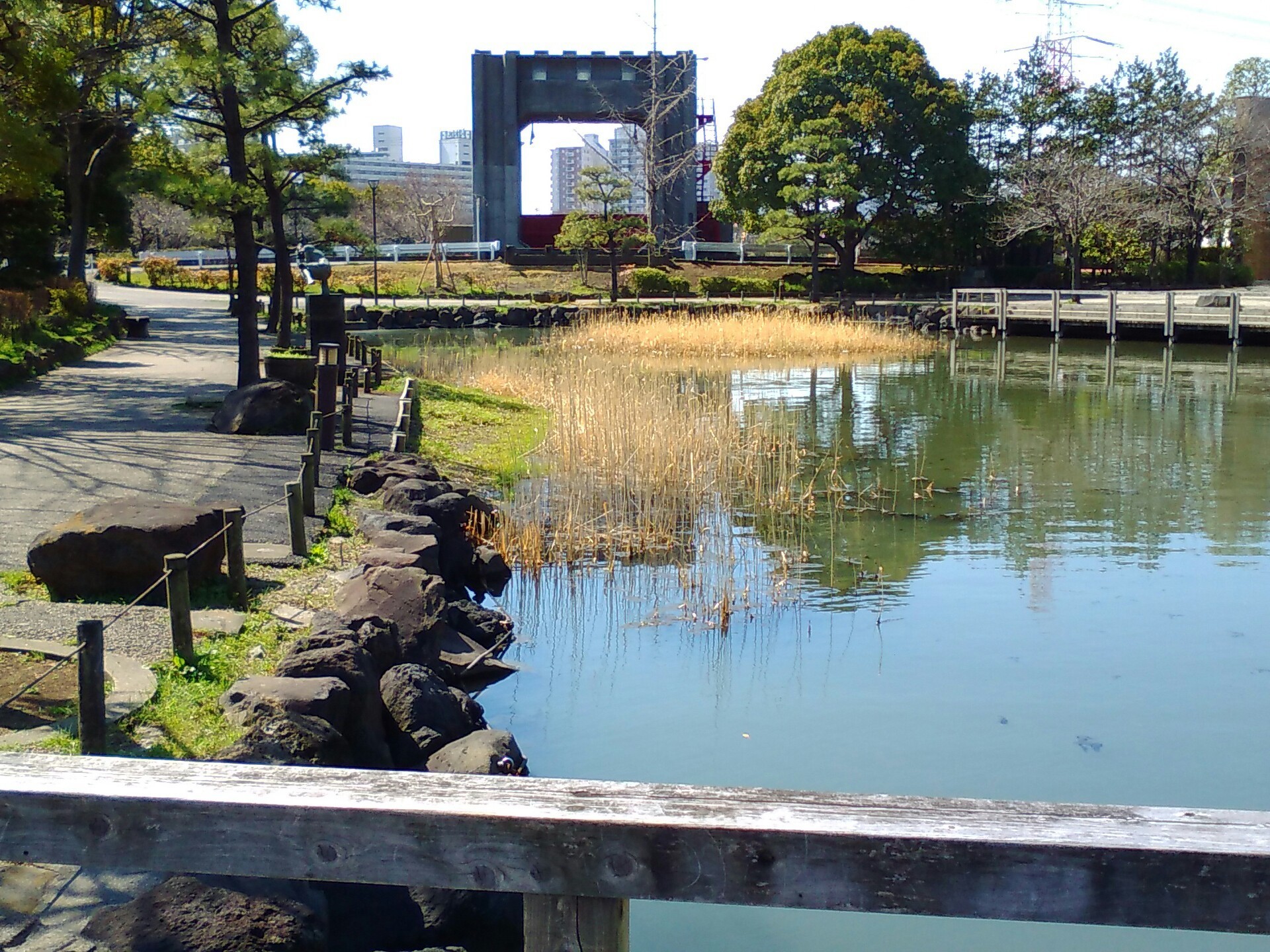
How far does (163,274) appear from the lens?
4844 cm

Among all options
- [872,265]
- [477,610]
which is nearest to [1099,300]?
[872,265]

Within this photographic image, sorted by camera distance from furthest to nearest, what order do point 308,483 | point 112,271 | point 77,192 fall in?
point 112,271
point 77,192
point 308,483

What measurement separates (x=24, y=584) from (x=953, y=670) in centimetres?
537

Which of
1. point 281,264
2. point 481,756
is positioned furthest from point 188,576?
point 281,264

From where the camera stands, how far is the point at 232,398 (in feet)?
42.2

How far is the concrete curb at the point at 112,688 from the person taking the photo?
15.1 ft

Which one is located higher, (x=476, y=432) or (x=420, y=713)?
(x=476, y=432)

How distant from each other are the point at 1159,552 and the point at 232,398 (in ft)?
29.4

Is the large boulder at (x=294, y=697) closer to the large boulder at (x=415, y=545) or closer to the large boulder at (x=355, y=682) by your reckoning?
the large boulder at (x=355, y=682)

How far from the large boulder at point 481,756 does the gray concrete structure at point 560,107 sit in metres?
46.3

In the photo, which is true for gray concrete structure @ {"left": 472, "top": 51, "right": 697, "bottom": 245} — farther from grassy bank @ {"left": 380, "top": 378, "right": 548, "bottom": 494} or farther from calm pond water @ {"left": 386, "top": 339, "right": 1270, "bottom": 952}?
calm pond water @ {"left": 386, "top": 339, "right": 1270, "bottom": 952}

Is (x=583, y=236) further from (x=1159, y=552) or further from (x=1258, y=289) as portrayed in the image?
(x=1159, y=552)

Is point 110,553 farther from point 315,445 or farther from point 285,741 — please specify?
point 315,445

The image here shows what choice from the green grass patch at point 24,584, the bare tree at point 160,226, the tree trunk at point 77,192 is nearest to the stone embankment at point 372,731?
the green grass patch at point 24,584
